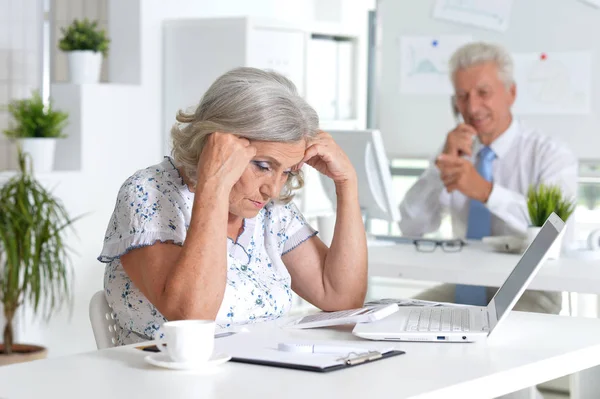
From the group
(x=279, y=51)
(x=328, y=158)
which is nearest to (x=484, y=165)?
(x=328, y=158)

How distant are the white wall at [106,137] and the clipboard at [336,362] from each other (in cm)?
315

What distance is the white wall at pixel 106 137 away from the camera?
482 centimetres

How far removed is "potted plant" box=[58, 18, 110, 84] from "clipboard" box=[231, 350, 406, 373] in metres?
3.38

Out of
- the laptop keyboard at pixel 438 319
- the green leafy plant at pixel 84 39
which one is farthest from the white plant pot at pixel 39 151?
the laptop keyboard at pixel 438 319

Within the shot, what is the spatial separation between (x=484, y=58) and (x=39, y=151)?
6.67 feet

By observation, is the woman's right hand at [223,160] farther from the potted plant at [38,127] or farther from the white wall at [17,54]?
the white wall at [17,54]

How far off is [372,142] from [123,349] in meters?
1.83

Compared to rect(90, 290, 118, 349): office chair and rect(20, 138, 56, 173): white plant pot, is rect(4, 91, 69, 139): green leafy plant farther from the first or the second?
rect(90, 290, 118, 349): office chair

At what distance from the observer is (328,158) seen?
2334mm

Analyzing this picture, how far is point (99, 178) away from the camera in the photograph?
4.98 metres

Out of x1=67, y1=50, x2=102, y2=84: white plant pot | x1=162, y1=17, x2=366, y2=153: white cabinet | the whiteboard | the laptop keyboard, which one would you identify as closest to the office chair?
the laptop keyboard

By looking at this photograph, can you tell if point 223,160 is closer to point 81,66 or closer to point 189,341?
Result: point 189,341

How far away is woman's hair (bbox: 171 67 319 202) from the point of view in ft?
6.81

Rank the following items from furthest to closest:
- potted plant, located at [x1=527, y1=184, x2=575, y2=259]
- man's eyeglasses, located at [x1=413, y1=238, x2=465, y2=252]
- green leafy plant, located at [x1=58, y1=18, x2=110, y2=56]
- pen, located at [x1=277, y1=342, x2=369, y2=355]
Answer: green leafy plant, located at [x1=58, y1=18, x2=110, y2=56]
man's eyeglasses, located at [x1=413, y1=238, x2=465, y2=252]
potted plant, located at [x1=527, y1=184, x2=575, y2=259]
pen, located at [x1=277, y1=342, x2=369, y2=355]
